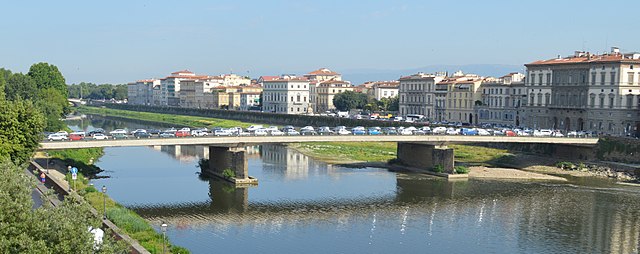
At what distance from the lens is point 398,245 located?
140ft

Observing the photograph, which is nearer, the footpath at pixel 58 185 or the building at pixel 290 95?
the footpath at pixel 58 185

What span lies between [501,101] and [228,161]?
59.4 metres

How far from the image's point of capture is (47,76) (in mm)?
130375

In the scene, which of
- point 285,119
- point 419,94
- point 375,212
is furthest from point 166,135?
point 285,119

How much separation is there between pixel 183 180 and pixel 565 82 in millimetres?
50020

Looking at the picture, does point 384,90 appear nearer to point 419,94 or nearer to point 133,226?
point 419,94

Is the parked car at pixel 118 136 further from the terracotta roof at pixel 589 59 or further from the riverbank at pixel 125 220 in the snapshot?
the terracotta roof at pixel 589 59

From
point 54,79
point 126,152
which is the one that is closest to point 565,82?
point 126,152

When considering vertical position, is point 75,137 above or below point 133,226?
above

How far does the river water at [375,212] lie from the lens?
43162 mm

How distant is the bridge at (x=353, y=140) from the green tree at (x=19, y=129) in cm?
741

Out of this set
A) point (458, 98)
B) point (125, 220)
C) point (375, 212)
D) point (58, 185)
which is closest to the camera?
point (125, 220)

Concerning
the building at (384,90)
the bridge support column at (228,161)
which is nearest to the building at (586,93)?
the bridge support column at (228,161)

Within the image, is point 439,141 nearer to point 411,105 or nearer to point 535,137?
point 535,137
